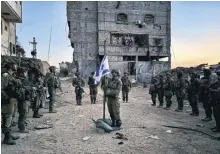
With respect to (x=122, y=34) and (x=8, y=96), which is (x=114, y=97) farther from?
(x=122, y=34)

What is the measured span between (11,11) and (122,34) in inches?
699

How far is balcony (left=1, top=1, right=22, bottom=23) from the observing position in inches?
675

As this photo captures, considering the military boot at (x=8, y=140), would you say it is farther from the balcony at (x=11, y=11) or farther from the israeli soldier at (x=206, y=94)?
the balcony at (x=11, y=11)

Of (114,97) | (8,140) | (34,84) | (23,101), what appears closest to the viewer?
(8,140)

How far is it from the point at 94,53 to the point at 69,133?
25771 mm

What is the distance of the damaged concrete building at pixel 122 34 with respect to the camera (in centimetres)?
3238

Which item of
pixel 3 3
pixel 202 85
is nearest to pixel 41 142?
pixel 202 85

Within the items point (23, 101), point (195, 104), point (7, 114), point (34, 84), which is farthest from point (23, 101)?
point (195, 104)

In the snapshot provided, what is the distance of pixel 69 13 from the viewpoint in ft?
105

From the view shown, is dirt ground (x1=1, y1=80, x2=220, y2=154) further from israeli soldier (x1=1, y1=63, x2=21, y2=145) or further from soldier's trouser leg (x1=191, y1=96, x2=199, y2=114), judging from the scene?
soldier's trouser leg (x1=191, y1=96, x2=199, y2=114)

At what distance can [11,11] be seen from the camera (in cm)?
1820

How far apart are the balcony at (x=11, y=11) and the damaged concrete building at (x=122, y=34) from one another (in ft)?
38.6

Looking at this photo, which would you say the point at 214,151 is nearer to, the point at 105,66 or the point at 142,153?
the point at 142,153

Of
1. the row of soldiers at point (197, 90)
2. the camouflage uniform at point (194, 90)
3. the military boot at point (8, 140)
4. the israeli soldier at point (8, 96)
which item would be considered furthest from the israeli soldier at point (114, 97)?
the camouflage uniform at point (194, 90)
